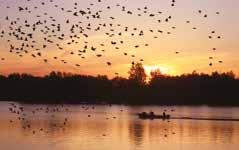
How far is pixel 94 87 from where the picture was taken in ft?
599

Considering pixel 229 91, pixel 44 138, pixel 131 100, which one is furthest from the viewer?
pixel 131 100

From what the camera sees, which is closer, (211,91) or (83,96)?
(211,91)

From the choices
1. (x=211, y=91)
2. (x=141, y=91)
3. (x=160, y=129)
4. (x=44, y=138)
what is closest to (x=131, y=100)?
(x=141, y=91)

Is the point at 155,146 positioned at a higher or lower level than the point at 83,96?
lower

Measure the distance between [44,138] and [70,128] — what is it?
18.3 m

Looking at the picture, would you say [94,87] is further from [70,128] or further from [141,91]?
[70,128]

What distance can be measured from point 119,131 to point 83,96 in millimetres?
97809

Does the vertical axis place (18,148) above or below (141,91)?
below

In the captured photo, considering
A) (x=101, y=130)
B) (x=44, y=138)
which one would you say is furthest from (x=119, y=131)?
(x=44, y=138)

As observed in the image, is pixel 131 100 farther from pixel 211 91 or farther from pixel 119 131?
pixel 119 131

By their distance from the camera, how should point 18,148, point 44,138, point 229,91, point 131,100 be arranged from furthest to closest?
point 131,100 < point 229,91 < point 44,138 < point 18,148

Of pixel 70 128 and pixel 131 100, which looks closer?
pixel 70 128

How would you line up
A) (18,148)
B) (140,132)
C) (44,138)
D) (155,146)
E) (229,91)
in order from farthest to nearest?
(229,91) < (140,132) < (44,138) < (155,146) < (18,148)

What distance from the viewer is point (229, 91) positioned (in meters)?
178
